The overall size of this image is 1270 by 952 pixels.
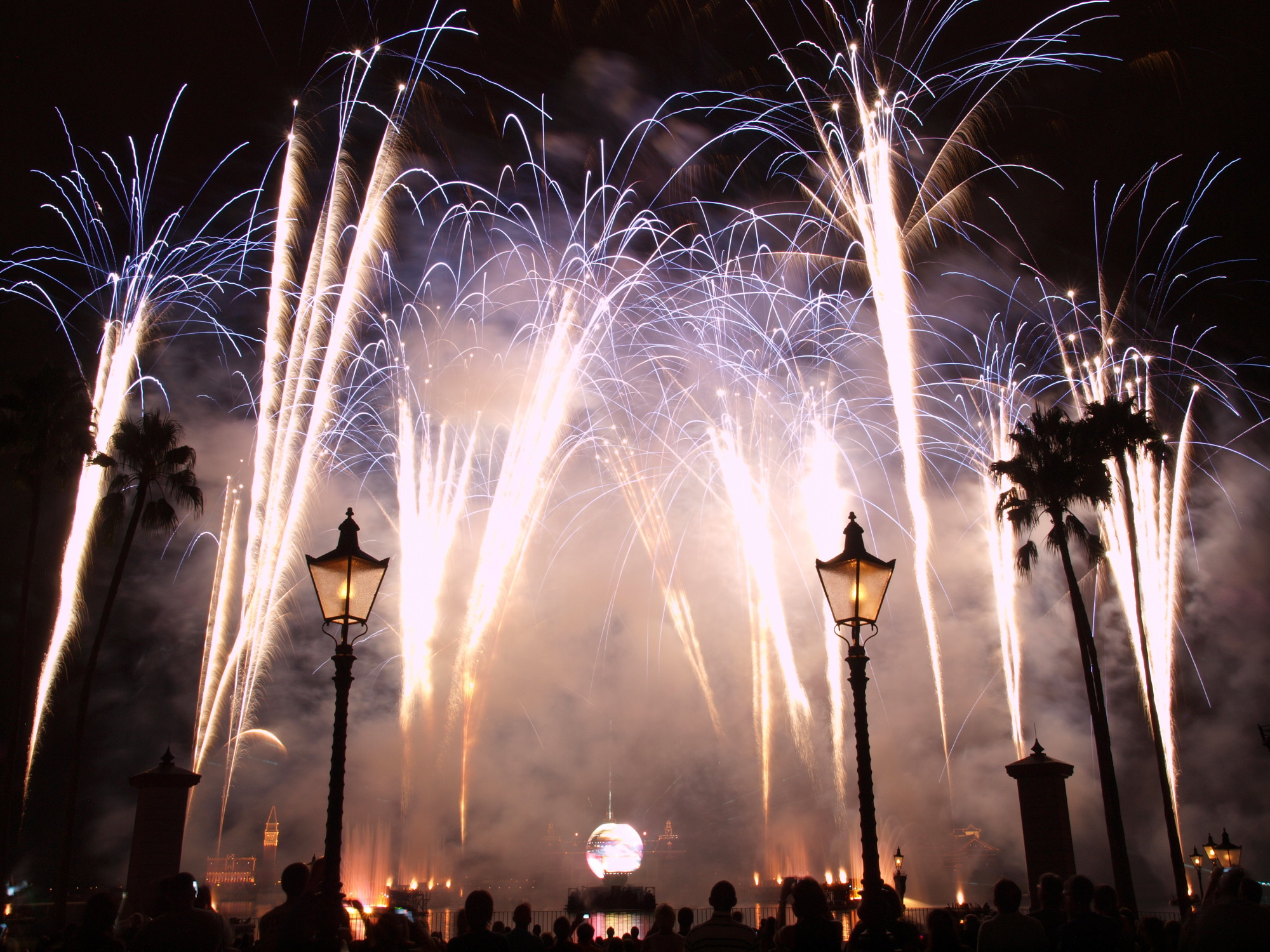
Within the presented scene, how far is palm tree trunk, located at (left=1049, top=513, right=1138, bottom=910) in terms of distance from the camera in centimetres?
2127

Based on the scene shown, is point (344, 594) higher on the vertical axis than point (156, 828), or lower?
higher

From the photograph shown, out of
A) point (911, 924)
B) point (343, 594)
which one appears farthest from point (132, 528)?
point (911, 924)

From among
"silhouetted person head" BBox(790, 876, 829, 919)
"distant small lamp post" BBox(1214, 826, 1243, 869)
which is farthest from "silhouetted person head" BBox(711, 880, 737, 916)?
"distant small lamp post" BBox(1214, 826, 1243, 869)

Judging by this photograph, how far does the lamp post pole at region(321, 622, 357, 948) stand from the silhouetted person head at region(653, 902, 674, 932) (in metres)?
3.19

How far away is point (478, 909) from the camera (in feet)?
22.0

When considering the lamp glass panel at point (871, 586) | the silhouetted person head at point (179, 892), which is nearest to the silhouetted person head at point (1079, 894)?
the lamp glass panel at point (871, 586)

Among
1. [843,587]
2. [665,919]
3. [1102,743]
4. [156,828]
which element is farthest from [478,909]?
[1102,743]

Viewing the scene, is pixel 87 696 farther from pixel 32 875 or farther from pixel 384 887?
pixel 32 875

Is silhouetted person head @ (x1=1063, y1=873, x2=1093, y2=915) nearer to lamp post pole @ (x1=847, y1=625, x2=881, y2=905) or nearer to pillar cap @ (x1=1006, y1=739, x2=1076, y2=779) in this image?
lamp post pole @ (x1=847, y1=625, x2=881, y2=905)

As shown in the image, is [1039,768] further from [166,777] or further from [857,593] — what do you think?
[166,777]

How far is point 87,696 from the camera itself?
2481cm

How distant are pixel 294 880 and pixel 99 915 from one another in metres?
1.35

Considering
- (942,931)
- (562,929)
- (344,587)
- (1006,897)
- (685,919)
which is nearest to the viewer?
(1006,897)

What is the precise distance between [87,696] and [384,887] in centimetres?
Answer: 2367
